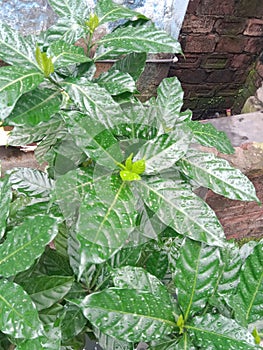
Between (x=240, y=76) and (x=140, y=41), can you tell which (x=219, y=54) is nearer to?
(x=240, y=76)

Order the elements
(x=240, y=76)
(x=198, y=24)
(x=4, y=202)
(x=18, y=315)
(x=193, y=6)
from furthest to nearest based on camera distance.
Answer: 1. (x=240, y=76)
2. (x=198, y=24)
3. (x=193, y=6)
4. (x=4, y=202)
5. (x=18, y=315)

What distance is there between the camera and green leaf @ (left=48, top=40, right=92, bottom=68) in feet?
2.35

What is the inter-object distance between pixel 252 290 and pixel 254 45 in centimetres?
230

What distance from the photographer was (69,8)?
865mm

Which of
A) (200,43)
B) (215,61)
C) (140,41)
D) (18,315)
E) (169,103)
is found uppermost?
(140,41)

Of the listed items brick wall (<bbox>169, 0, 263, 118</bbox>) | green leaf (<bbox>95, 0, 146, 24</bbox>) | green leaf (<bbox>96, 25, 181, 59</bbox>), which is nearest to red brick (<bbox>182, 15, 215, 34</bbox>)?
brick wall (<bbox>169, 0, 263, 118</bbox>)

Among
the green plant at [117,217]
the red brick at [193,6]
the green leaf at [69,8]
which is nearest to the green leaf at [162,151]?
the green plant at [117,217]

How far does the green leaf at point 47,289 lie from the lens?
0.74m

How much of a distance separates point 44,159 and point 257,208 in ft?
4.78

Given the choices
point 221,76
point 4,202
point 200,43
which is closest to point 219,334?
point 4,202

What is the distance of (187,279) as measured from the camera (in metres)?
0.68

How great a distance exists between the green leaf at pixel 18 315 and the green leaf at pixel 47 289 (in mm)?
117

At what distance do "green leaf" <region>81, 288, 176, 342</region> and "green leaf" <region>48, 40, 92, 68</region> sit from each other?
1.24ft

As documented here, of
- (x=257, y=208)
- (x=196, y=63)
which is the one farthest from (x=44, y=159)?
(x=196, y=63)
